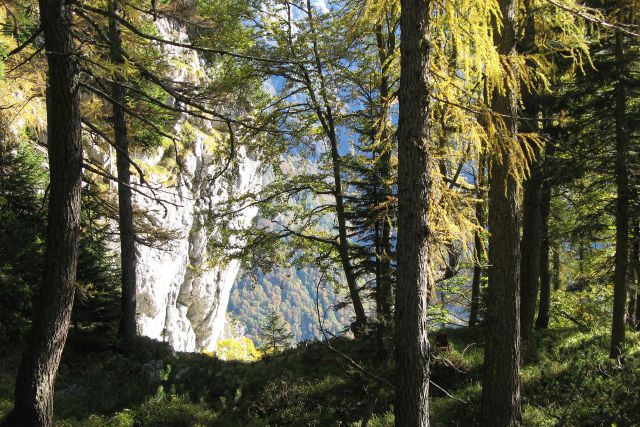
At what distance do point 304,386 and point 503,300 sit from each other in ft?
16.7

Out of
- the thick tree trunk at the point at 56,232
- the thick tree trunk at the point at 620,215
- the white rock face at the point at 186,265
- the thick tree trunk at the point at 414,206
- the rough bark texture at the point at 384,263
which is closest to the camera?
the thick tree trunk at the point at 414,206

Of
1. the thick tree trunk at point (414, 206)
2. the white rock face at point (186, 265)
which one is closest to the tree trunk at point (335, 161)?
the white rock face at point (186, 265)

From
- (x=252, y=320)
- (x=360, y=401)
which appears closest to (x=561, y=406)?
(x=360, y=401)

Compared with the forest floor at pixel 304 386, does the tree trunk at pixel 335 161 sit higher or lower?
higher

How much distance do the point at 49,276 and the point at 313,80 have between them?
9171mm

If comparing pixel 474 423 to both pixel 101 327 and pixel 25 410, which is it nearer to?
pixel 25 410

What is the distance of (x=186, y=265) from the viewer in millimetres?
24188

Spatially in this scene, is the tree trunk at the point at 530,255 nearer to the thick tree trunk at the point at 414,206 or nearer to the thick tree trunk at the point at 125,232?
the thick tree trunk at the point at 414,206

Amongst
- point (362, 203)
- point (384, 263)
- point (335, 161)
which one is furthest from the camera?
point (335, 161)

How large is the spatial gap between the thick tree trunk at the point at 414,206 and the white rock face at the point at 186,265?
13.3m

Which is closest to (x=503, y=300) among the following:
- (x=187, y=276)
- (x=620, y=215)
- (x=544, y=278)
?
(x=620, y=215)

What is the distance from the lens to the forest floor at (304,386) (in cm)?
770

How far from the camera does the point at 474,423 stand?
753 centimetres

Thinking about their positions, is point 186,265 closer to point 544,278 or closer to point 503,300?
point 544,278
